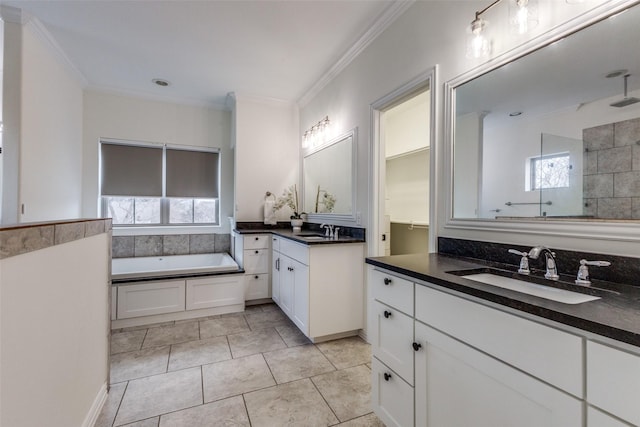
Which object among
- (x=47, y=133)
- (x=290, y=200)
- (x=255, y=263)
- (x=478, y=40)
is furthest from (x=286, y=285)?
(x=47, y=133)

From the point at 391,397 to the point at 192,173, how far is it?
153 inches

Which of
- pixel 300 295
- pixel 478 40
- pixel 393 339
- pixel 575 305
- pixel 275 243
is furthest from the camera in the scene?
pixel 275 243

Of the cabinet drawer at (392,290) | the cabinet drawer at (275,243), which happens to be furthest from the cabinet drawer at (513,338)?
the cabinet drawer at (275,243)

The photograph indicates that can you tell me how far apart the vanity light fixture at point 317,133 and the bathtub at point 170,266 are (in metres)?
1.78

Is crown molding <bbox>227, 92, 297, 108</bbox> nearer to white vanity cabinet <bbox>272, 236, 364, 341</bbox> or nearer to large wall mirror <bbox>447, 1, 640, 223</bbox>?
white vanity cabinet <bbox>272, 236, 364, 341</bbox>

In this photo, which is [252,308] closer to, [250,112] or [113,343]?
[113,343]

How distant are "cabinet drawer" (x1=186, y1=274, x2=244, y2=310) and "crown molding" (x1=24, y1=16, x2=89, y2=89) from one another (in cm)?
260

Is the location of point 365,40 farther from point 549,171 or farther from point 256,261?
point 256,261

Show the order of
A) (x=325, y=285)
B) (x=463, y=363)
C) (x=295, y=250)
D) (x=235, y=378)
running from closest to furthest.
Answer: (x=463, y=363) < (x=235, y=378) < (x=325, y=285) < (x=295, y=250)

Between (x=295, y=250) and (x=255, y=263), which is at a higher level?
(x=295, y=250)

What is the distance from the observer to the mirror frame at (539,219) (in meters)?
1.05

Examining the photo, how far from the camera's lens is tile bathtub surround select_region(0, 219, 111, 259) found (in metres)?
0.83

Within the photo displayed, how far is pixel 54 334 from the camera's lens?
3.66 feet

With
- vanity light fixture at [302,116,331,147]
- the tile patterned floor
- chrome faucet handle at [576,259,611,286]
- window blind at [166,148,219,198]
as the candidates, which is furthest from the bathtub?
chrome faucet handle at [576,259,611,286]
